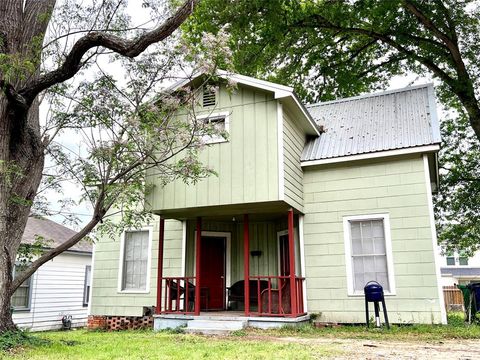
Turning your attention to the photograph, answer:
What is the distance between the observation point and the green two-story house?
8742 millimetres

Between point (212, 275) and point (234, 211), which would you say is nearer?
point (234, 211)

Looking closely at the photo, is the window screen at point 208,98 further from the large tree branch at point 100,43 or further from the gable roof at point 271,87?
the large tree branch at point 100,43

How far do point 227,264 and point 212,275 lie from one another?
488 millimetres

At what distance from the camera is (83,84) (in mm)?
7965

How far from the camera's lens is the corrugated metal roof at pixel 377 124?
9.40m

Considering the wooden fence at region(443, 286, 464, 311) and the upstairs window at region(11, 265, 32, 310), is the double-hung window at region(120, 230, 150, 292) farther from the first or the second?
the wooden fence at region(443, 286, 464, 311)

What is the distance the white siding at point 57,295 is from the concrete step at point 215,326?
8.61 metres

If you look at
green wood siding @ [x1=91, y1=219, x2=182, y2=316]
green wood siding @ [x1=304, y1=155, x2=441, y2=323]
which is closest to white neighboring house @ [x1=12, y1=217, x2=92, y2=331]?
green wood siding @ [x1=91, y1=219, x2=182, y2=316]

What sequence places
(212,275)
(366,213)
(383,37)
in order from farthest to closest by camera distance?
(383,37) < (212,275) < (366,213)

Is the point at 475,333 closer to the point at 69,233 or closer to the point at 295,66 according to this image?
the point at 295,66

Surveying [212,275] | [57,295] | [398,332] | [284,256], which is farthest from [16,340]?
[57,295]

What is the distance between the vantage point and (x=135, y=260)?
11.3 metres

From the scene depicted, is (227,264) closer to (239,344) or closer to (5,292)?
(239,344)

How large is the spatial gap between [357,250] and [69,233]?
13.9 metres
